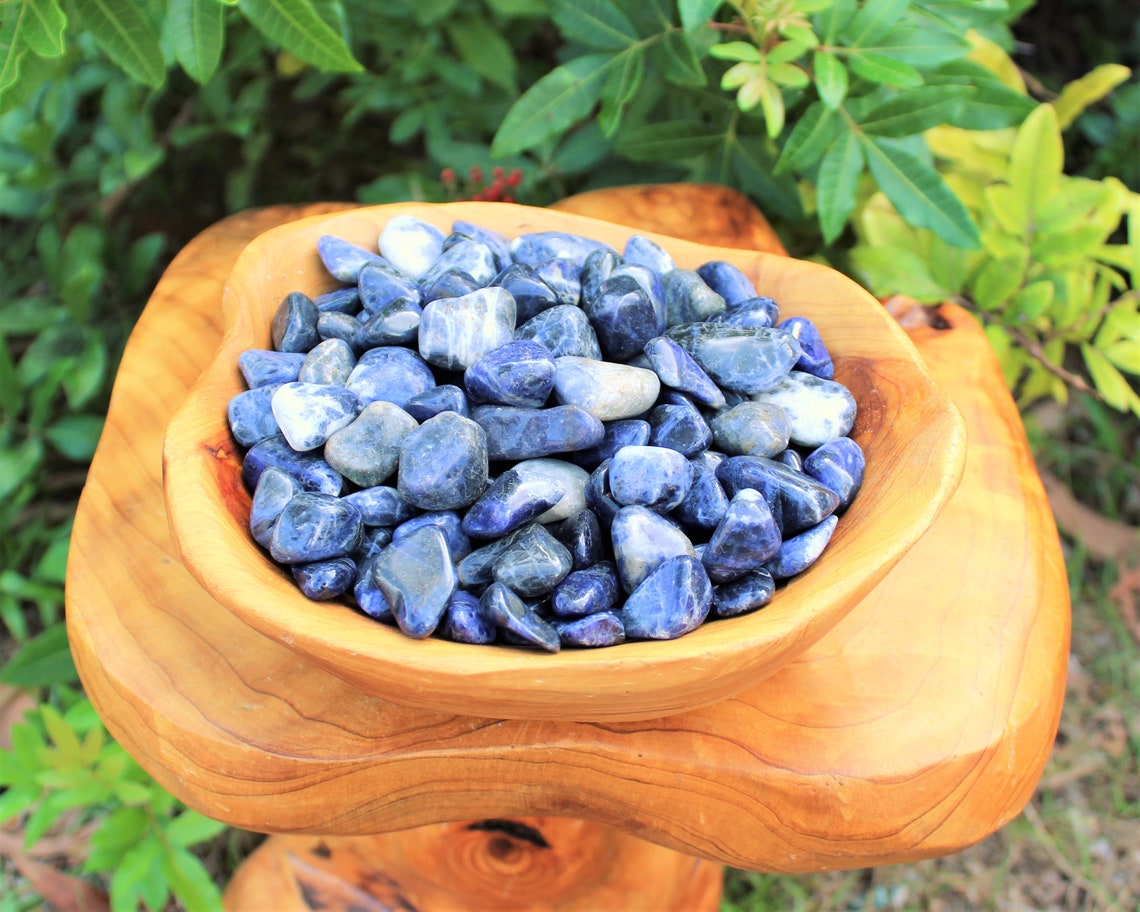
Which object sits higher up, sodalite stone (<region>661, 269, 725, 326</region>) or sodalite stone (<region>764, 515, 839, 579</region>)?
sodalite stone (<region>661, 269, 725, 326</region>)

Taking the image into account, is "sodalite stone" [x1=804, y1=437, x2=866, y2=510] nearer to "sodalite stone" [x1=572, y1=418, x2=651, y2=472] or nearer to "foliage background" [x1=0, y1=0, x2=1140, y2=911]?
"sodalite stone" [x1=572, y1=418, x2=651, y2=472]

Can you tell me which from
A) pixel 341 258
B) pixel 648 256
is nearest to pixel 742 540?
pixel 648 256

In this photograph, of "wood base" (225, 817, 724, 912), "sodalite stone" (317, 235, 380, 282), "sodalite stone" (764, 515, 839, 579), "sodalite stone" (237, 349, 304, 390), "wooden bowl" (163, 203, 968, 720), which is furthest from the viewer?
"wood base" (225, 817, 724, 912)

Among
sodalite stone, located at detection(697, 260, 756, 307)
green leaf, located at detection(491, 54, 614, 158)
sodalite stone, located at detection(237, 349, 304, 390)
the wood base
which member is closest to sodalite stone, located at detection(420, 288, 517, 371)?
sodalite stone, located at detection(237, 349, 304, 390)

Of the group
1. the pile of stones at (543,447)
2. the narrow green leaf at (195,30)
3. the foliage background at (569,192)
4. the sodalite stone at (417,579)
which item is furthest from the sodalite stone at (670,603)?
the narrow green leaf at (195,30)

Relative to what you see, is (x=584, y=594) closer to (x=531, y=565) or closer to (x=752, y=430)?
(x=531, y=565)

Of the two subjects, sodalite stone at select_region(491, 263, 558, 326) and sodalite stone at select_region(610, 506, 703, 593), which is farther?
sodalite stone at select_region(491, 263, 558, 326)
